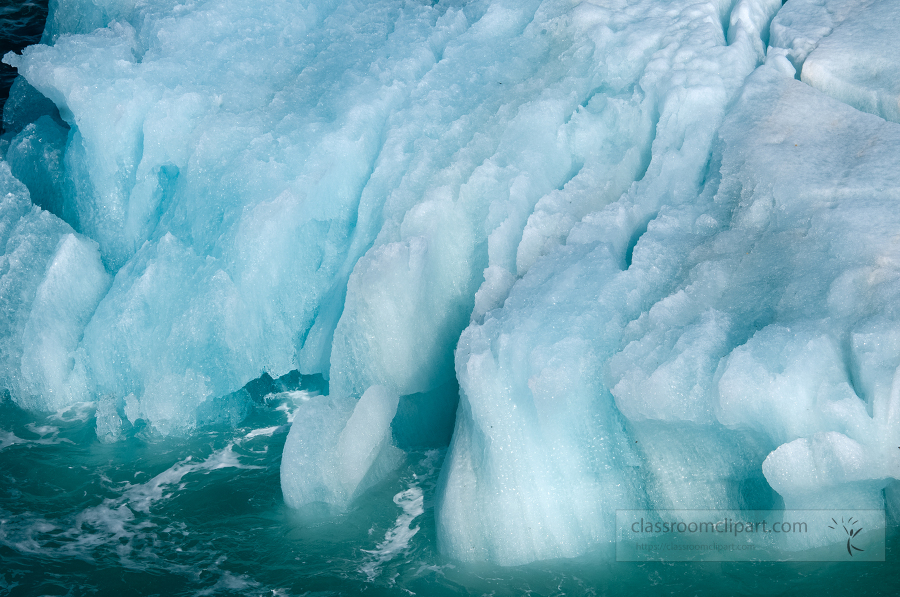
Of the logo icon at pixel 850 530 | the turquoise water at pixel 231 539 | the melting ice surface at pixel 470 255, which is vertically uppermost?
the melting ice surface at pixel 470 255

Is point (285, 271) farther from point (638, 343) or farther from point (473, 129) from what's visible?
point (638, 343)

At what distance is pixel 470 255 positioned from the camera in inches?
256

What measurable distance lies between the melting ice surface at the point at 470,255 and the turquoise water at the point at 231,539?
0.20ft

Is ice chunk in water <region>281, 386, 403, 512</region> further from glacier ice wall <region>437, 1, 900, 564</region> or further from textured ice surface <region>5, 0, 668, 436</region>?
glacier ice wall <region>437, 1, 900, 564</region>

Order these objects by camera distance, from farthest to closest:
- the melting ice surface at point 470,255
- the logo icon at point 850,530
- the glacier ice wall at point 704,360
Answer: the melting ice surface at point 470,255
the logo icon at point 850,530
the glacier ice wall at point 704,360

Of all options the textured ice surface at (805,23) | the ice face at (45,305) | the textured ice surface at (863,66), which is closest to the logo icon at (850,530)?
the textured ice surface at (863,66)

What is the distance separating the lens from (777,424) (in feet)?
14.8

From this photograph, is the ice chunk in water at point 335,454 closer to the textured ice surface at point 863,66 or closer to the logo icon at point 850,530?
the logo icon at point 850,530

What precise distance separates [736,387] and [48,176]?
742cm

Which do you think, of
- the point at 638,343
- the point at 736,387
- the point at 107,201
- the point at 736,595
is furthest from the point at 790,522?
the point at 107,201

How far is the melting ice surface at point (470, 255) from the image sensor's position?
16.1 ft

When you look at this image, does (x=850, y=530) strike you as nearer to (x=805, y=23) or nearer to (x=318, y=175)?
(x=805, y=23)

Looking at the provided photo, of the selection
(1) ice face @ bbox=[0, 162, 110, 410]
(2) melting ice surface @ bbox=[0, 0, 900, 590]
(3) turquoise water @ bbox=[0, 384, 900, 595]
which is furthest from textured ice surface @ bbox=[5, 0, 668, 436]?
(3) turquoise water @ bbox=[0, 384, 900, 595]

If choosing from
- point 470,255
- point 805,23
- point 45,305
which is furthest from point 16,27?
point 805,23
